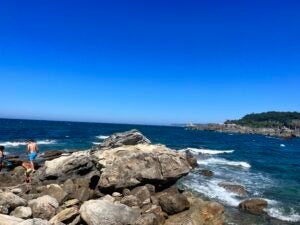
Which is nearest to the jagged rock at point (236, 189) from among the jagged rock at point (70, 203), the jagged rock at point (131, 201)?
the jagged rock at point (131, 201)

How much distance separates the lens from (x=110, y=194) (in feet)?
62.6

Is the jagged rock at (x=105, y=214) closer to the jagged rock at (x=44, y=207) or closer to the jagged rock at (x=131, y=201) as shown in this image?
the jagged rock at (x=44, y=207)

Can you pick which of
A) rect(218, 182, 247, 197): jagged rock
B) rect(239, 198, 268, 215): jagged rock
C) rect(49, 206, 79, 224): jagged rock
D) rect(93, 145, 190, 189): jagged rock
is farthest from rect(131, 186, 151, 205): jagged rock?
rect(218, 182, 247, 197): jagged rock

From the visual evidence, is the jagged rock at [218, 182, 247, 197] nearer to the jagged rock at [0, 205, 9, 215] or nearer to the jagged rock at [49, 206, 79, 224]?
the jagged rock at [49, 206, 79, 224]

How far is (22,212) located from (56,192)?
2.53m

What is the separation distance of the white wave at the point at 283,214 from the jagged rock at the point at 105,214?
10623 millimetres

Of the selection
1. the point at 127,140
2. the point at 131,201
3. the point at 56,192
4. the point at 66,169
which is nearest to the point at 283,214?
the point at 131,201

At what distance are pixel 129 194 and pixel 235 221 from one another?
6006 mm

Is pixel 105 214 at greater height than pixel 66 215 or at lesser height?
greater

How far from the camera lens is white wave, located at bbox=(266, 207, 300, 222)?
21500mm

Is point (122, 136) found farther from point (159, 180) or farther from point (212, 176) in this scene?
point (212, 176)

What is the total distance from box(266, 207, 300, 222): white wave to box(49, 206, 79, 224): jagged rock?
12374 millimetres

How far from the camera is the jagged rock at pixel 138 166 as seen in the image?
63.3 feet

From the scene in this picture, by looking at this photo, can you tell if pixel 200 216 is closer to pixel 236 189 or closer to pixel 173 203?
pixel 173 203
